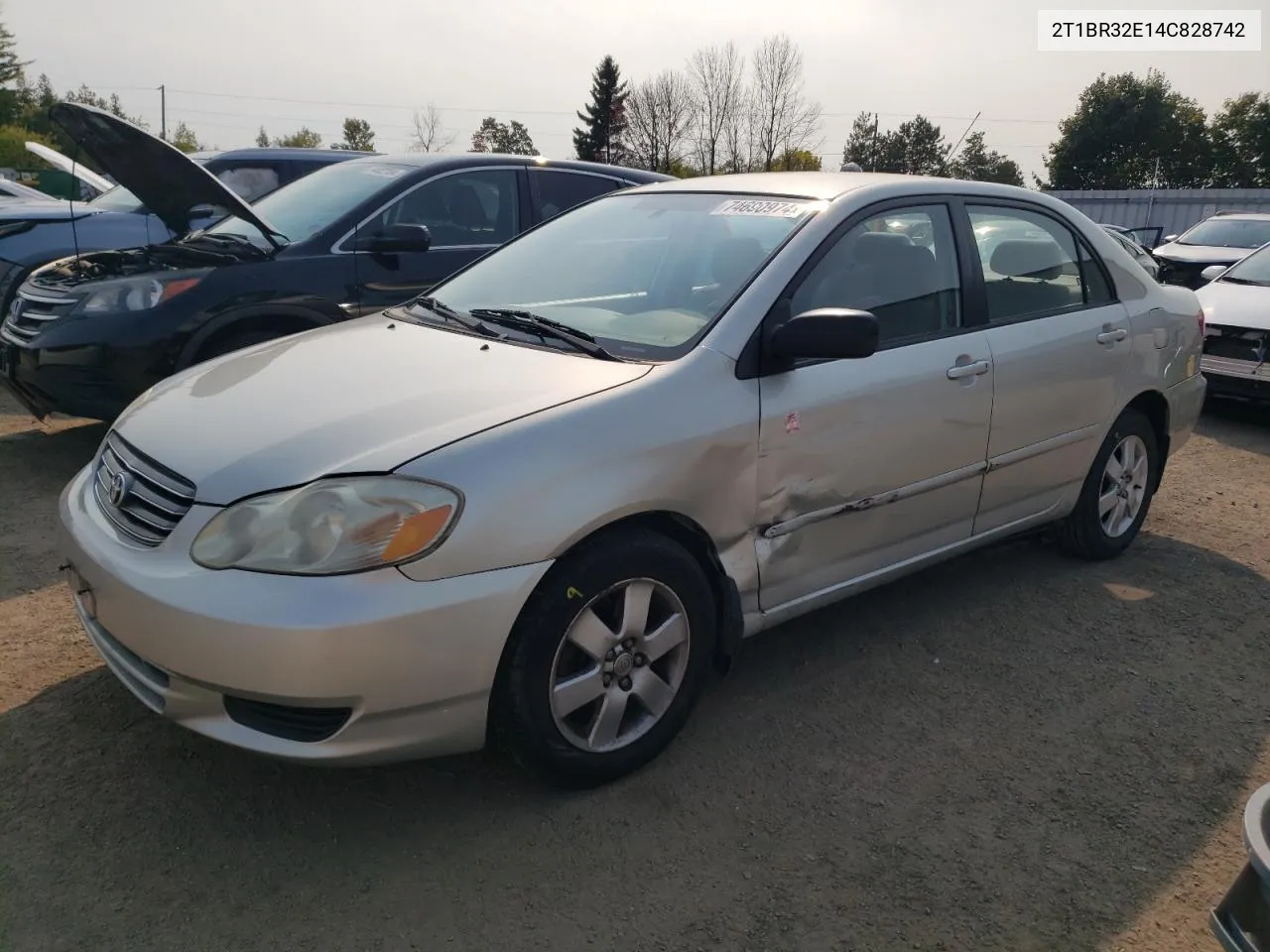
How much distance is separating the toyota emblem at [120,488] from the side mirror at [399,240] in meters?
2.69

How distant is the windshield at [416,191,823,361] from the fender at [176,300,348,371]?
1.60 meters

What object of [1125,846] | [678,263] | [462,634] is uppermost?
[678,263]

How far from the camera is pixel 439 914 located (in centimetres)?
220

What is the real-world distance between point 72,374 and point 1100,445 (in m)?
4.88

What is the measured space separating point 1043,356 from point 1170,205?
2514 cm

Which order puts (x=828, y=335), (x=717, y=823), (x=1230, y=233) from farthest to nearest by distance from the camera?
1. (x=1230, y=233)
2. (x=828, y=335)
3. (x=717, y=823)

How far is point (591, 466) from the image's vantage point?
2.44m

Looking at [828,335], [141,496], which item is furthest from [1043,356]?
[141,496]

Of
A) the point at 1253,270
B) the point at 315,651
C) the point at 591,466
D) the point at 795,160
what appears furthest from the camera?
the point at 795,160

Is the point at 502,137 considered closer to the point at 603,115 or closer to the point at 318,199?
the point at 603,115

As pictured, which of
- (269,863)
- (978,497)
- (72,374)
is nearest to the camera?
(269,863)

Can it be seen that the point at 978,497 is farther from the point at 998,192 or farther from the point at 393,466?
the point at 393,466

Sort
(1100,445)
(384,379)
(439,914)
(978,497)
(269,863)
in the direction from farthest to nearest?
1. (1100,445)
2. (978,497)
3. (384,379)
4. (269,863)
5. (439,914)

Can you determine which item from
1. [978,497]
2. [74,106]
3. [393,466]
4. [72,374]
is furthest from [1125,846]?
[74,106]
